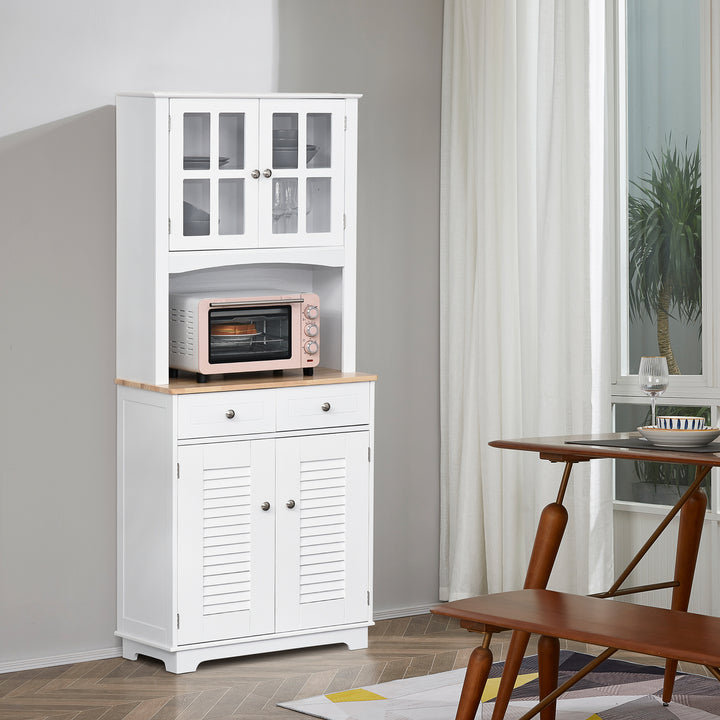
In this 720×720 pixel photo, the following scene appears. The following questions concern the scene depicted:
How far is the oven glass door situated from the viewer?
4488 mm

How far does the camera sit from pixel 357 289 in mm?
5203

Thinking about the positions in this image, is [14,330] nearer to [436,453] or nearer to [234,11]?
[234,11]

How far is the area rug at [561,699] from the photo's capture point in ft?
12.7

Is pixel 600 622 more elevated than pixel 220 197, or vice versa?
pixel 220 197

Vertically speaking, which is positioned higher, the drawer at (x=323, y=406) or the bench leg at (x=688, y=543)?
the drawer at (x=323, y=406)

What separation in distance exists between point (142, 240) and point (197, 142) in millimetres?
408

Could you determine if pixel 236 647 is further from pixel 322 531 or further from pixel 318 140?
pixel 318 140

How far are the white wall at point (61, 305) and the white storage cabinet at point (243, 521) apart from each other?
0.13m

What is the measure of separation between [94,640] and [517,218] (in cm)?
240

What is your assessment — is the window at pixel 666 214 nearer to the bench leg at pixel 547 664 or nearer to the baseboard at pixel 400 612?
the baseboard at pixel 400 612

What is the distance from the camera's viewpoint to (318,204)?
15.3 ft

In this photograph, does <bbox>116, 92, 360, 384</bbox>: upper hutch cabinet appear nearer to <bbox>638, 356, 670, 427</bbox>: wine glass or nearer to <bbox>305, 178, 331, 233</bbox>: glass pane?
<bbox>305, 178, 331, 233</bbox>: glass pane

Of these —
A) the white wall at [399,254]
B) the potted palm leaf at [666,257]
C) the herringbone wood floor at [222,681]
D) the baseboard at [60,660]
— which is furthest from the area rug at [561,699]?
→ the white wall at [399,254]

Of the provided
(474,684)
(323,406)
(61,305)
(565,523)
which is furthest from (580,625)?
(61,305)
